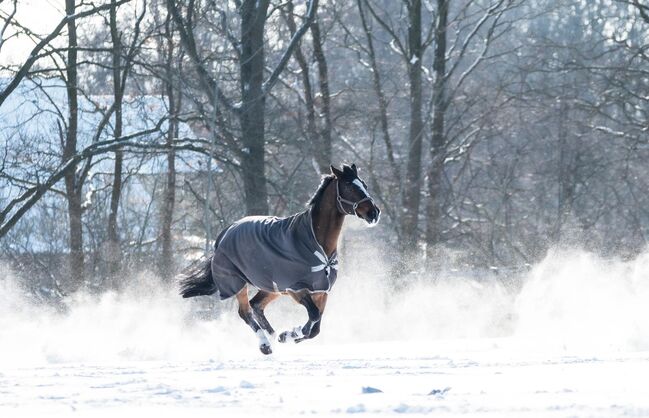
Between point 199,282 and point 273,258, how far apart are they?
1870mm

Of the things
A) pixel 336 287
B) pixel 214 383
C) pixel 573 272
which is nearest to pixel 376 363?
pixel 214 383

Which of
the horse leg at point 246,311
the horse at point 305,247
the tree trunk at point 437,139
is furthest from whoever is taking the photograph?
the tree trunk at point 437,139

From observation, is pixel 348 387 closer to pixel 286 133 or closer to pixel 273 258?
pixel 273 258

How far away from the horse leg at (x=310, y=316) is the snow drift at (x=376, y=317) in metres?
0.63

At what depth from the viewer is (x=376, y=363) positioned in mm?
9391

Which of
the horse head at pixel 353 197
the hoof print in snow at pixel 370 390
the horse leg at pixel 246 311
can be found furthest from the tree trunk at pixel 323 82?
the hoof print in snow at pixel 370 390

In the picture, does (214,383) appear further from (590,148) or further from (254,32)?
(590,148)

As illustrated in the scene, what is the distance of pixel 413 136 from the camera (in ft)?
92.7

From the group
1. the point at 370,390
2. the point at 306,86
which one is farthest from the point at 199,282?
the point at 306,86

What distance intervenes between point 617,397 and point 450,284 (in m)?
13.8

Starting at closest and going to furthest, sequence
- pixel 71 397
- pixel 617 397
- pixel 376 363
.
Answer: pixel 617 397 < pixel 71 397 < pixel 376 363

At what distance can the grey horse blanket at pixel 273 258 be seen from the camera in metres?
10.8

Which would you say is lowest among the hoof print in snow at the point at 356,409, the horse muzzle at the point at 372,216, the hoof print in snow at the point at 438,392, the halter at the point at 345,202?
the hoof print in snow at the point at 356,409

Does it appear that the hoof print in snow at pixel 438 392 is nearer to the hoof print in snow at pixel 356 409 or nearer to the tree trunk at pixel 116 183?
the hoof print in snow at pixel 356 409
